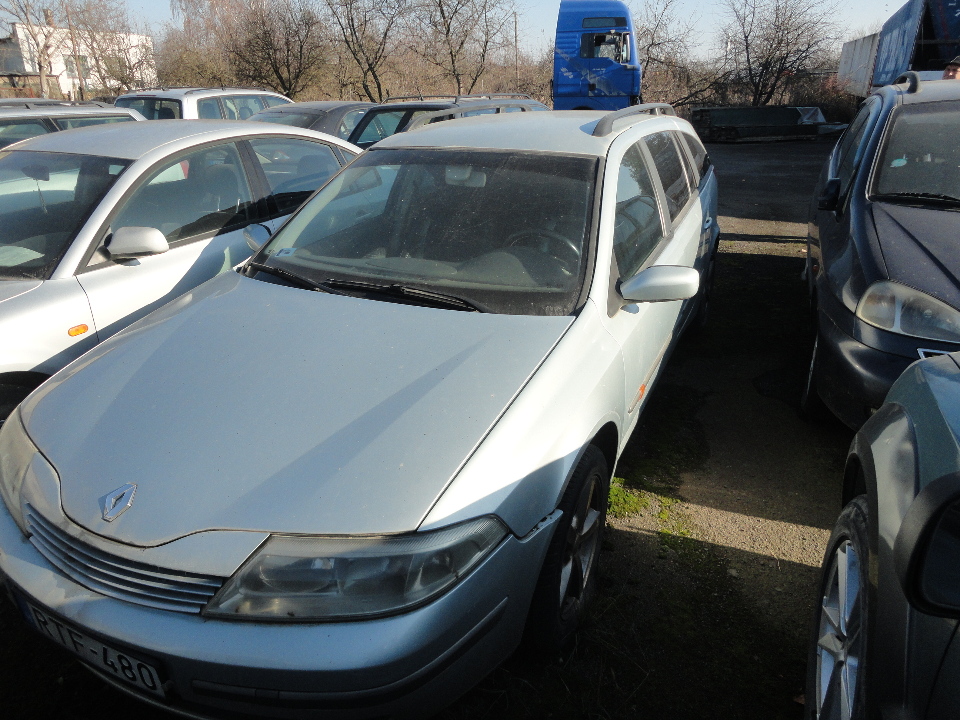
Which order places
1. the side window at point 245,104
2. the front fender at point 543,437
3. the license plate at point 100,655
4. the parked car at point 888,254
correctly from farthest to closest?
the side window at point 245,104 < the parked car at point 888,254 < the front fender at point 543,437 < the license plate at point 100,655

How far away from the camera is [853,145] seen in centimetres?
505

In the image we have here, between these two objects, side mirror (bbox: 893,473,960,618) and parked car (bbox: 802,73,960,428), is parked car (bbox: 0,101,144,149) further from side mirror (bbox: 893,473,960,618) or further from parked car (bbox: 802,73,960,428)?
side mirror (bbox: 893,473,960,618)

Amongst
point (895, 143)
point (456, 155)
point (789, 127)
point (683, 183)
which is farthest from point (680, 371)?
point (789, 127)

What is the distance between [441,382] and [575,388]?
42 centimetres

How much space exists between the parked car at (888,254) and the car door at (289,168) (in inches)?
118

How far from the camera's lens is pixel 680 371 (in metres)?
4.65

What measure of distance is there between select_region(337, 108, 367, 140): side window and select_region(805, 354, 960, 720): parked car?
8128mm

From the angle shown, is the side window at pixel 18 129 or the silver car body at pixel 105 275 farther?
the side window at pixel 18 129

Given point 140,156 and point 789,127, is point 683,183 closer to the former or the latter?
point 140,156

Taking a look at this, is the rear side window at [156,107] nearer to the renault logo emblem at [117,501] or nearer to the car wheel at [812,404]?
the car wheel at [812,404]

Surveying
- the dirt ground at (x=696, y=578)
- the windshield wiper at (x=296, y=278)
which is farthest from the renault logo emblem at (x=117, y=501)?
the windshield wiper at (x=296, y=278)

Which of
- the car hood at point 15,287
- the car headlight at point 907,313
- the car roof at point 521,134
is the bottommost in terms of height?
the car headlight at point 907,313

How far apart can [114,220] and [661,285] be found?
8.86 ft

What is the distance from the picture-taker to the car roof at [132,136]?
3.91 m
